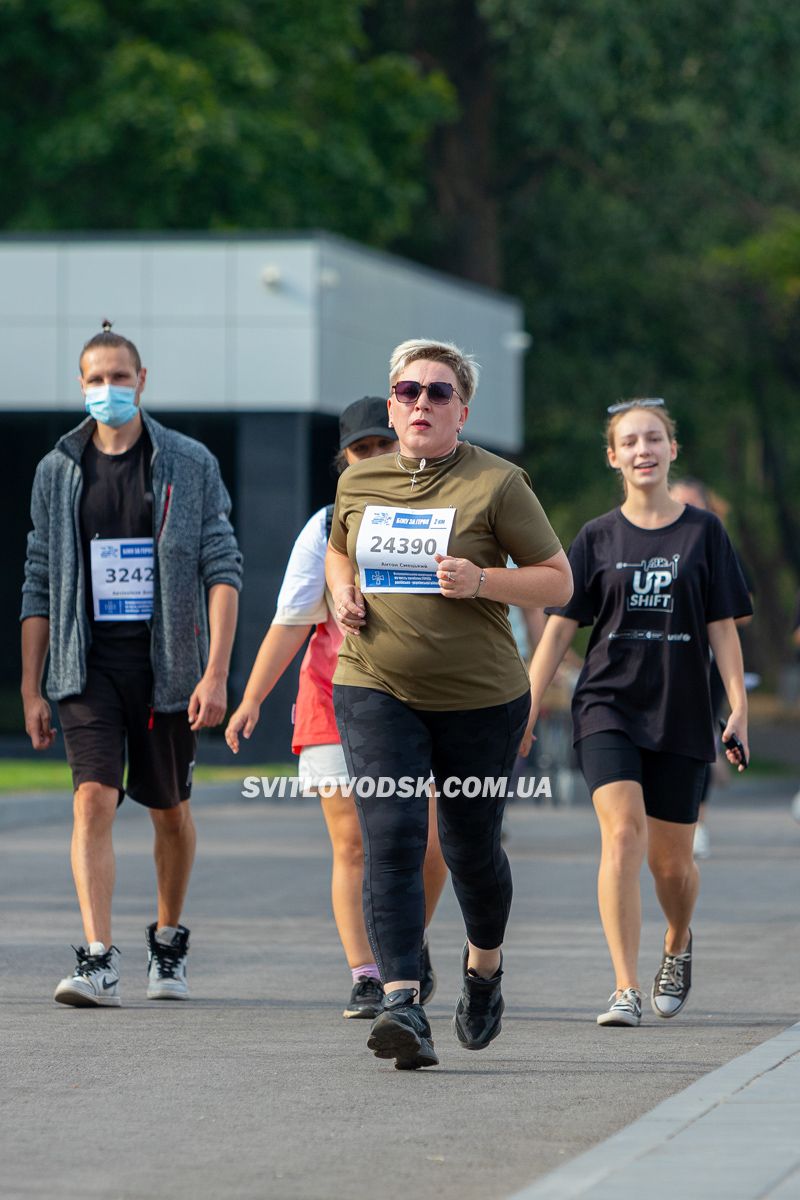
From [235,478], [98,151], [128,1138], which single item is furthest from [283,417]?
[128,1138]

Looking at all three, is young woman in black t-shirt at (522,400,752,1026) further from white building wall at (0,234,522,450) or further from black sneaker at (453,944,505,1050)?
white building wall at (0,234,522,450)

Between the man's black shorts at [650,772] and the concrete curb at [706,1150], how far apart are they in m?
1.66

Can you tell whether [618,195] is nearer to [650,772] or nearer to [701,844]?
[701,844]

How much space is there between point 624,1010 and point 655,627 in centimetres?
117

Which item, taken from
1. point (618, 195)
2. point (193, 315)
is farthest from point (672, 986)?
point (618, 195)

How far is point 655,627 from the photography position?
7.62 metres

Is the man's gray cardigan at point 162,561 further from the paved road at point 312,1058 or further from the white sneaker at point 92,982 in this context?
the paved road at point 312,1058

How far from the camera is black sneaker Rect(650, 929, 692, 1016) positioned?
765 centimetres

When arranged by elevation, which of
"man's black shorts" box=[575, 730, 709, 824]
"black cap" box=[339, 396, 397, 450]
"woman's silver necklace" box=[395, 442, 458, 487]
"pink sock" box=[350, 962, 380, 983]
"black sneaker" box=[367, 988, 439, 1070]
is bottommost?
"pink sock" box=[350, 962, 380, 983]

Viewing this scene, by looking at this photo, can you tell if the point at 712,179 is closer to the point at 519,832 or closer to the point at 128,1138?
the point at 519,832

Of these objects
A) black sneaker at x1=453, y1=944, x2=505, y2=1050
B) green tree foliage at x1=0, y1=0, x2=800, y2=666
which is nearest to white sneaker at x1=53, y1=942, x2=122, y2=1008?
black sneaker at x1=453, y1=944, x2=505, y2=1050

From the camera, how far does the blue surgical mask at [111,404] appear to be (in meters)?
7.87

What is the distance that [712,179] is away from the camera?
38438mm

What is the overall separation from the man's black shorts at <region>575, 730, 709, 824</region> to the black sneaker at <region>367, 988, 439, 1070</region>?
4.87 feet
